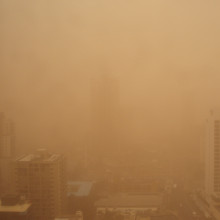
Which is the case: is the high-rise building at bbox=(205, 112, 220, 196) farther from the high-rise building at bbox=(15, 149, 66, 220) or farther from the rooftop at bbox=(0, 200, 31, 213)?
the rooftop at bbox=(0, 200, 31, 213)

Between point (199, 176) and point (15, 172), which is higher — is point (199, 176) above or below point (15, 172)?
below

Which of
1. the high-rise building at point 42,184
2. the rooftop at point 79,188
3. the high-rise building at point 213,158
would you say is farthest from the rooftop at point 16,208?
the high-rise building at point 213,158

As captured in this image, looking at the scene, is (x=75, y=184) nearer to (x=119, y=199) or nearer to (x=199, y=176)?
(x=119, y=199)

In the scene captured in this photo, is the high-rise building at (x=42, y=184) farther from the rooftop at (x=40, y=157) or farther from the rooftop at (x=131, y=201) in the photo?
the rooftop at (x=131, y=201)

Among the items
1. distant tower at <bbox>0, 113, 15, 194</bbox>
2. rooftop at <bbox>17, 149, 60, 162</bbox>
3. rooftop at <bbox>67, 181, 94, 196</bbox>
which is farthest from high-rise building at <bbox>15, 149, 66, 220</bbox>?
distant tower at <bbox>0, 113, 15, 194</bbox>

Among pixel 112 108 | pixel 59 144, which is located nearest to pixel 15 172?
pixel 59 144

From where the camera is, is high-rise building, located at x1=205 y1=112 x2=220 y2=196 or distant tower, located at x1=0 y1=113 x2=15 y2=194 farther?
high-rise building, located at x1=205 y1=112 x2=220 y2=196
